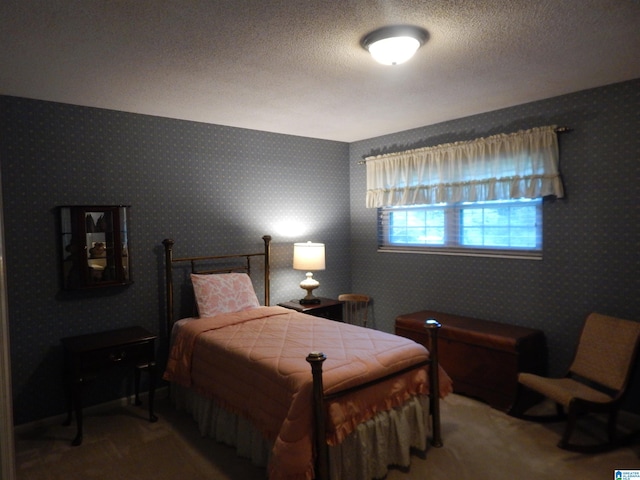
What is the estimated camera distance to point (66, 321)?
10.5ft

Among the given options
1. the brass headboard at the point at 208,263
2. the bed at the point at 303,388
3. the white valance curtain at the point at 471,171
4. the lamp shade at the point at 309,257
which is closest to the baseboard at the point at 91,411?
the bed at the point at 303,388

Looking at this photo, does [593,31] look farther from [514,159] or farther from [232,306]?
[232,306]

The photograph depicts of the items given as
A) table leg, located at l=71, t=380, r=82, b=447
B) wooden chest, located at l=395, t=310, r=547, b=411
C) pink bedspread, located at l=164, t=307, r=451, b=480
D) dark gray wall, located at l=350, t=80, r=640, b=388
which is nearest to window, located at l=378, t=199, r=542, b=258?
dark gray wall, located at l=350, t=80, r=640, b=388

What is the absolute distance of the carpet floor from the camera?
2479 mm

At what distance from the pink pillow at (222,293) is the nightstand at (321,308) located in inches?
18.9

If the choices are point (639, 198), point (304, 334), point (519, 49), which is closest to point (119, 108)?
point (304, 334)

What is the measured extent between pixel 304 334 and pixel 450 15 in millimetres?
2156

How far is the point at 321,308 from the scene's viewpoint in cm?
417

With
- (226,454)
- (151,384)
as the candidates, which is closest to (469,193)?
(226,454)

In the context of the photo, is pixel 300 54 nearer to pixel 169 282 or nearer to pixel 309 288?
pixel 169 282

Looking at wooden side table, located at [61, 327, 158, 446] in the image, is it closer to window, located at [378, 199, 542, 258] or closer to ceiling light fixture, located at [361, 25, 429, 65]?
ceiling light fixture, located at [361, 25, 429, 65]

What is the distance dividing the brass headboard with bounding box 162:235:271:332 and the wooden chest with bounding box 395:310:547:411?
63.7 inches

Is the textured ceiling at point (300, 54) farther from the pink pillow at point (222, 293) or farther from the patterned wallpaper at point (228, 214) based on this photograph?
the pink pillow at point (222, 293)

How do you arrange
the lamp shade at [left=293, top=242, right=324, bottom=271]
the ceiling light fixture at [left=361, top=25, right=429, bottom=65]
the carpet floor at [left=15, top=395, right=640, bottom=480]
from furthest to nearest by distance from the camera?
the lamp shade at [left=293, top=242, right=324, bottom=271]
the carpet floor at [left=15, top=395, right=640, bottom=480]
the ceiling light fixture at [left=361, top=25, right=429, bottom=65]
